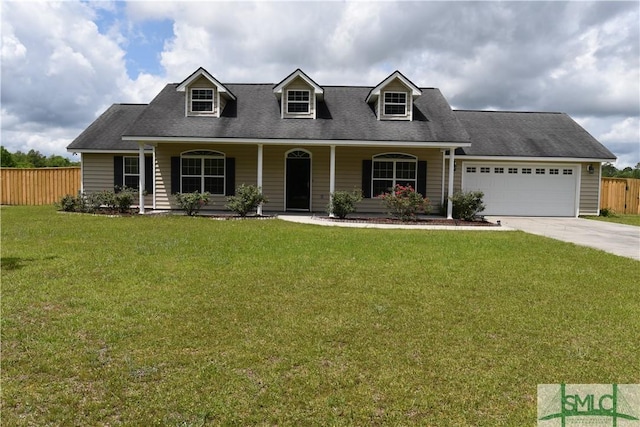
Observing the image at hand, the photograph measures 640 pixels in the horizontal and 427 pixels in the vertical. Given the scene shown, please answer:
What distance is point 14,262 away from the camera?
7.32m

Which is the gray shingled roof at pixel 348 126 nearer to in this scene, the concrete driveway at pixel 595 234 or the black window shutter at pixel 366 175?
the black window shutter at pixel 366 175

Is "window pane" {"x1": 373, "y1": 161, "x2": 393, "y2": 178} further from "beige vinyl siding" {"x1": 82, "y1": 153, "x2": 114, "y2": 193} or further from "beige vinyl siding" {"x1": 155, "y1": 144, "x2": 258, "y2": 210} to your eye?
"beige vinyl siding" {"x1": 82, "y1": 153, "x2": 114, "y2": 193}

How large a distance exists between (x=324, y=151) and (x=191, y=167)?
5564mm

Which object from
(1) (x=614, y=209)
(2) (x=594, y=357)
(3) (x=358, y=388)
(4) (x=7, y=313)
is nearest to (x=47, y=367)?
(4) (x=7, y=313)

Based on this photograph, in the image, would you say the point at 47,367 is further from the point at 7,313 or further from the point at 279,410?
the point at 279,410

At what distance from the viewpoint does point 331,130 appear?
16.8 meters

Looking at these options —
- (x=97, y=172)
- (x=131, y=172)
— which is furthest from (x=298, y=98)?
(x=97, y=172)

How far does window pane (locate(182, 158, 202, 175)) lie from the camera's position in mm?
17844

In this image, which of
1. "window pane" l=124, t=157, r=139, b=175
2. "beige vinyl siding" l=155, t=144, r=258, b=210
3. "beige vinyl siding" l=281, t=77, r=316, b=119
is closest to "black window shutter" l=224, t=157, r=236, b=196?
"beige vinyl siding" l=155, t=144, r=258, b=210

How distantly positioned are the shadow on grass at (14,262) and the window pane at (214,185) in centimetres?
1019

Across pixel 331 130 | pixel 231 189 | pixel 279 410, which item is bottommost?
pixel 279 410

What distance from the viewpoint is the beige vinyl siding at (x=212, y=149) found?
17859 mm

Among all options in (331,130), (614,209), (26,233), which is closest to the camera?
(26,233)

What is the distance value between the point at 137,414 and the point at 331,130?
14596 millimetres
